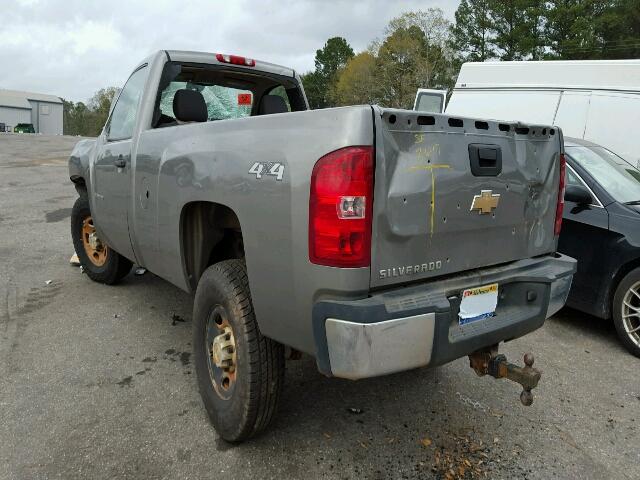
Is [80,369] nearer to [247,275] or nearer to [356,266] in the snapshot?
[247,275]

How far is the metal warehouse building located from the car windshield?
299ft

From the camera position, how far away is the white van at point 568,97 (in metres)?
7.05

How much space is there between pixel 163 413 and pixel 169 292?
2.19 meters

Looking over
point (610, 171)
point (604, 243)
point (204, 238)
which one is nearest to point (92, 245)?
point (204, 238)

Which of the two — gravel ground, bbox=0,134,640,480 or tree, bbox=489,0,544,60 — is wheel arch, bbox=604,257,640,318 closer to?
gravel ground, bbox=0,134,640,480

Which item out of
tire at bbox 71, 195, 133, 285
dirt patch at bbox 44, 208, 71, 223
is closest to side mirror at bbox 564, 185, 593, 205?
tire at bbox 71, 195, 133, 285

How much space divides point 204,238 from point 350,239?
1288 mm

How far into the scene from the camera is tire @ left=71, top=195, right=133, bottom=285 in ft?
16.5

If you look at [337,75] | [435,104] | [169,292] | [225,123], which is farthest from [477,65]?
[337,75]

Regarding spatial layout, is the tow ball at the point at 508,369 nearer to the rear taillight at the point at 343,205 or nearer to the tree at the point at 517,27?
the rear taillight at the point at 343,205

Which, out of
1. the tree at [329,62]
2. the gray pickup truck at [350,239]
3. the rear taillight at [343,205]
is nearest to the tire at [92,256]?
the gray pickup truck at [350,239]

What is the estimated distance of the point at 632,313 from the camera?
4164 mm

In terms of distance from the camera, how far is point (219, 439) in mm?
2775

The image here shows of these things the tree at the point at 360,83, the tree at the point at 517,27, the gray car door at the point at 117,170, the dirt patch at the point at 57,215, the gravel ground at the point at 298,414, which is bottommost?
the gravel ground at the point at 298,414
